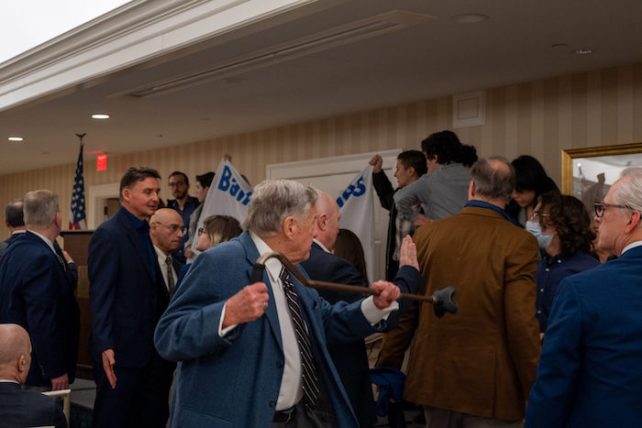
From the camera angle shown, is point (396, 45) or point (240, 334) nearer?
point (240, 334)

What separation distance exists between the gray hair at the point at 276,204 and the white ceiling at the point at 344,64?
1886mm

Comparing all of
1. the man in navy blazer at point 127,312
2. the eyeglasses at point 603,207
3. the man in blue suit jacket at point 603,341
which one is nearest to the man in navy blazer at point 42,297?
the man in navy blazer at point 127,312

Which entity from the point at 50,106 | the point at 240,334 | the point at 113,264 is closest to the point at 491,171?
the point at 240,334

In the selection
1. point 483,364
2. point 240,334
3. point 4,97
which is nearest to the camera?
point 240,334

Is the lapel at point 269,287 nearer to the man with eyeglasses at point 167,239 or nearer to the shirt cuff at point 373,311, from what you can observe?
the shirt cuff at point 373,311

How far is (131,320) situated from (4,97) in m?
4.30

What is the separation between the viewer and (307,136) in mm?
8531

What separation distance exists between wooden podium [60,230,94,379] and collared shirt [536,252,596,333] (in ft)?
12.5

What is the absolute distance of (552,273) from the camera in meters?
3.76

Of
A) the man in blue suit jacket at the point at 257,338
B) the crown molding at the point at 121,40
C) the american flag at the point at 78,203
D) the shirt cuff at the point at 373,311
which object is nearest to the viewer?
the man in blue suit jacket at the point at 257,338

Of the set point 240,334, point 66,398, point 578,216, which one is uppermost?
point 578,216

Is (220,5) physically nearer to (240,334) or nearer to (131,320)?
(131,320)

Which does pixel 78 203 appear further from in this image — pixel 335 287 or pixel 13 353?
pixel 335 287

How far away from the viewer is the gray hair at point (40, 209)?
4339mm
